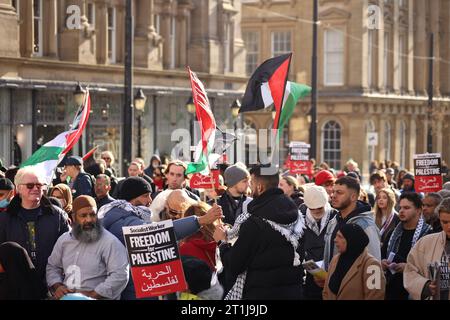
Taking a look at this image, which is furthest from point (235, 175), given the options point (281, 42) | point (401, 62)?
point (401, 62)

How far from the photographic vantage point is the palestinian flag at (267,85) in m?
14.0

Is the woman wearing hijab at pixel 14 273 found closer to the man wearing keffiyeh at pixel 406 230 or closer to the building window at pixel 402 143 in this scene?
the man wearing keffiyeh at pixel 406 230

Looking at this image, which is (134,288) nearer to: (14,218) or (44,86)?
(14,218)

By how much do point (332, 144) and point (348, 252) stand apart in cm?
4110

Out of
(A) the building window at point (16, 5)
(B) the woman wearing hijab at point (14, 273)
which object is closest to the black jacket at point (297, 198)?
(B) the woman wearing hijab at point (14, 273)

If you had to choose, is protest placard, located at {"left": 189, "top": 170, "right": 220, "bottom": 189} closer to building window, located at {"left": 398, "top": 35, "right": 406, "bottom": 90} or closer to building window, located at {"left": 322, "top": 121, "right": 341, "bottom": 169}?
building window, located at {"left": 322, "top": 121, "right": 341, "bottom": 169}

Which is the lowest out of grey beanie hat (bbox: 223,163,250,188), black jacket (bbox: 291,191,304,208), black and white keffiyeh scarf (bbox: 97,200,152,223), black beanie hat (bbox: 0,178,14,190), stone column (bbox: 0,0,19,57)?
black jacket (bbox: 291,191,304,208)

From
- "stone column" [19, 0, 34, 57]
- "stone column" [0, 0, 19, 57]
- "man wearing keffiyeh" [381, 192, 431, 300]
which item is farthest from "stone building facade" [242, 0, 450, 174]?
"man wearing keffiyeh" [381, 192, 431, 300]

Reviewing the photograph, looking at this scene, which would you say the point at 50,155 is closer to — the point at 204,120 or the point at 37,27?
the point at 204,120

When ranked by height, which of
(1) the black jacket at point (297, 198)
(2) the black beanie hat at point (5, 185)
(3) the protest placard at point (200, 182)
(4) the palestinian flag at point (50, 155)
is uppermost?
(4) the palestinian flag at point (50, 155)

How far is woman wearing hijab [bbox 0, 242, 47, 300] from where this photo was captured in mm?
8562

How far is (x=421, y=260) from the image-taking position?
29.8 ft

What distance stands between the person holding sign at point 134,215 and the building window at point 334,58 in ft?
134

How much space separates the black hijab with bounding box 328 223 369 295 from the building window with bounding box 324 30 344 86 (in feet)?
136
